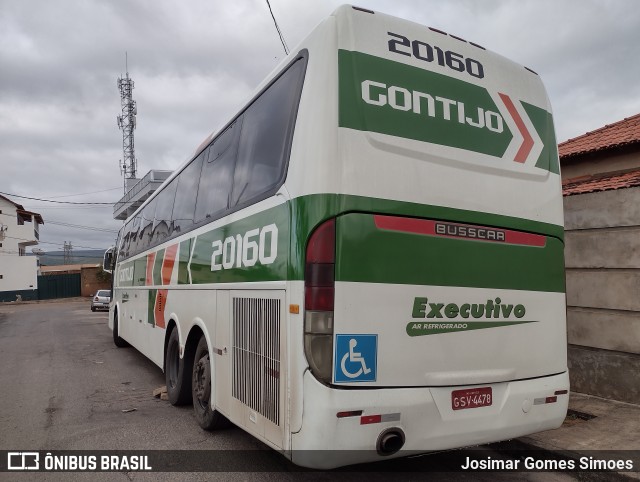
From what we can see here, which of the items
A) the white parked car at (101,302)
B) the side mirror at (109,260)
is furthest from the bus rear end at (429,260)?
the white parked car at (101,302)

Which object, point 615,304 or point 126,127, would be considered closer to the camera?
point 615,304

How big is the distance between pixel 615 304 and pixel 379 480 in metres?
4.05

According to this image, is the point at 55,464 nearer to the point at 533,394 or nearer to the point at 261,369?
the point at 261,369

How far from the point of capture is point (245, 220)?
428 centimetres

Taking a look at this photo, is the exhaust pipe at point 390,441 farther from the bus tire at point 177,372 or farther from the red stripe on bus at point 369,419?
the bus tire at point 177,372

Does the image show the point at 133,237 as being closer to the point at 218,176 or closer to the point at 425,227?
the point at 218,176

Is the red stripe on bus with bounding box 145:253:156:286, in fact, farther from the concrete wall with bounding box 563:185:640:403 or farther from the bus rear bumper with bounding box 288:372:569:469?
the concrete wall with bounding box 563:185:640:403

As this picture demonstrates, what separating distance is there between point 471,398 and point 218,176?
128 inches

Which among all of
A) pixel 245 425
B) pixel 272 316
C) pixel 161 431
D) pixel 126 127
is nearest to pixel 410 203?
pixel 272 316

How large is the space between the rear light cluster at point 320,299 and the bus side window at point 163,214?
4546 millimetres

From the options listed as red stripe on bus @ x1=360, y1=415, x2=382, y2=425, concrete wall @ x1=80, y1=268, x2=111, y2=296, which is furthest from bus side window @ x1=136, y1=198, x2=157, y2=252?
concrete wall @ x1=80, y1=268, x2=111, y2=296

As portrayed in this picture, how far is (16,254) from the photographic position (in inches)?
2240

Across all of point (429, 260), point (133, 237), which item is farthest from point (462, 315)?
point (133, 237)

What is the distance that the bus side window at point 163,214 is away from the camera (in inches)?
295
